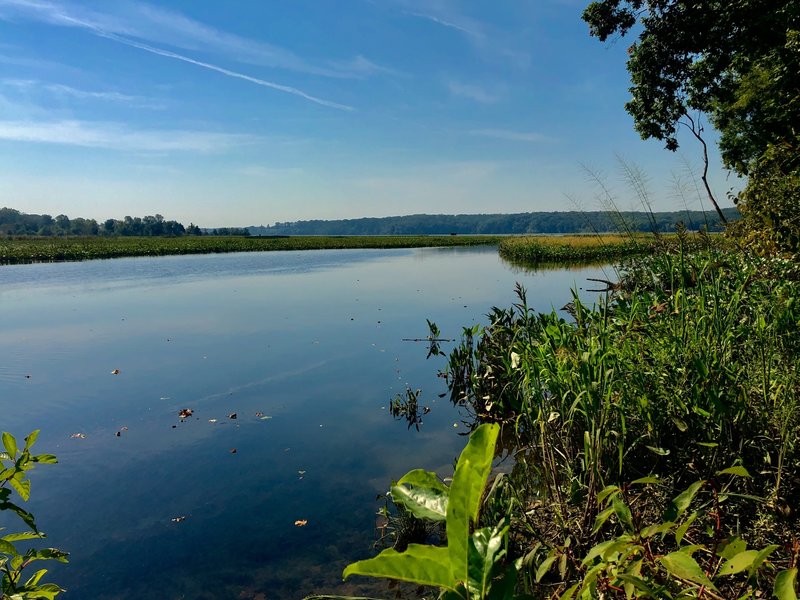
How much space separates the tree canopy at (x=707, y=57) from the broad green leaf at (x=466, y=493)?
50.6ft

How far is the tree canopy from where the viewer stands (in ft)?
44.6

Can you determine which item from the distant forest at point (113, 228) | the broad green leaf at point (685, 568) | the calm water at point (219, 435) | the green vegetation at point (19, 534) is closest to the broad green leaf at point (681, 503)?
the broad green leaf at point (685, 568)

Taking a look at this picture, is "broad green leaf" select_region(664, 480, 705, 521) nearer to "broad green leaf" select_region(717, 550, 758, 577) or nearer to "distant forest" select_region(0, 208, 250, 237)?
"broad green leaf" select_region(717, 550, 758, 577)

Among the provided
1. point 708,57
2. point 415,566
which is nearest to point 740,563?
point 415,566

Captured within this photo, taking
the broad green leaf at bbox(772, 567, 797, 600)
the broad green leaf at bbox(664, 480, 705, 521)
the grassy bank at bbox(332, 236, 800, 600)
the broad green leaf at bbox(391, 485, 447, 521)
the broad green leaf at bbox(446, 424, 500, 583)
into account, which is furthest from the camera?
the grassy bank at bbox(332, 236, 800, 600)

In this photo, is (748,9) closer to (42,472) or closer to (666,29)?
(666,29)

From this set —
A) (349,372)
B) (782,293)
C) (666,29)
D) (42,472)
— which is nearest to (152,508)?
(42,472)

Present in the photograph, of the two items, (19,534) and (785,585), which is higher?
(785,585)

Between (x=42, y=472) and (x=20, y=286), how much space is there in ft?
74.2

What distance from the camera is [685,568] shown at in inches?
45.9

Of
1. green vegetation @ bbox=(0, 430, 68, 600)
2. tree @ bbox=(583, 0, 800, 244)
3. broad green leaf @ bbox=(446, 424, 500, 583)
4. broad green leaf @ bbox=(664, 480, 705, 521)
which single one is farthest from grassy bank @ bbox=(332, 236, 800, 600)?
tree @ bbox=(583, 0, 800, 244)

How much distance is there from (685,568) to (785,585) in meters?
0.19

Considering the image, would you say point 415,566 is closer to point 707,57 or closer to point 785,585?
point 785,585

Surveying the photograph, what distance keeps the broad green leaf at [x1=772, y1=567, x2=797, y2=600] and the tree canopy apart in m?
14.9
